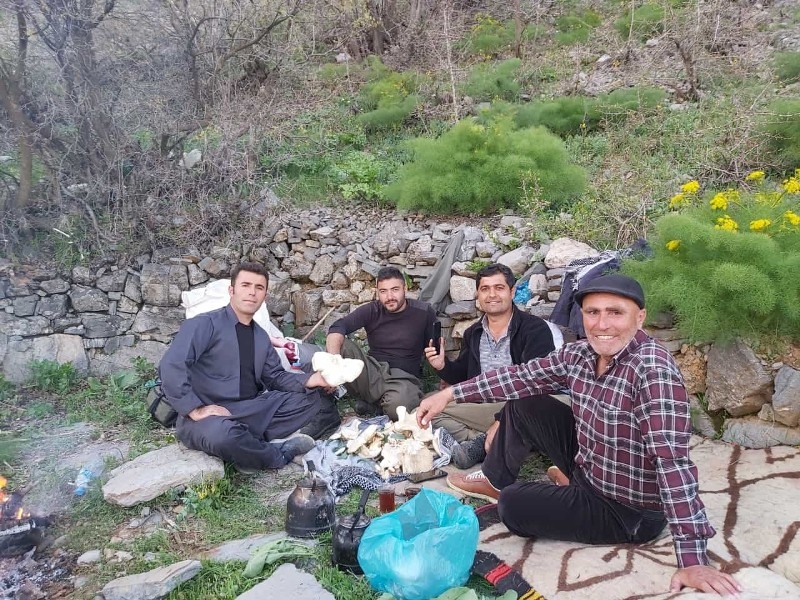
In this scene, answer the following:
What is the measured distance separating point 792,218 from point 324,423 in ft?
11.2

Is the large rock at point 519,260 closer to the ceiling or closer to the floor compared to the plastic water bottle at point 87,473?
closer to the ceiling

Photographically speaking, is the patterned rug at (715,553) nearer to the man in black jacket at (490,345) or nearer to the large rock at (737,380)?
the large rock at (737,380)

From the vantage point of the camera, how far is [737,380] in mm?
3875

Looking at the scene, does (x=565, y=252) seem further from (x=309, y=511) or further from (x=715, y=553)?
(x=309, y=511)

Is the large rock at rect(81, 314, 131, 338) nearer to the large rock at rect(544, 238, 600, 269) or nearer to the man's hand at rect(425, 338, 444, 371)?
the man's hand at rect(425, 338, 444, 371)

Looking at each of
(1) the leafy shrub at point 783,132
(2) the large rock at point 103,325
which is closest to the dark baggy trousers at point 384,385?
(2) the large rock at point 103,325

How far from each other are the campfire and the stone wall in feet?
9.31

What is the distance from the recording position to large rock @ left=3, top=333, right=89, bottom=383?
5.86 meters

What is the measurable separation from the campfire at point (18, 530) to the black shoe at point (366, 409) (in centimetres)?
227

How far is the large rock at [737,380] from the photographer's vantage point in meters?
3.81

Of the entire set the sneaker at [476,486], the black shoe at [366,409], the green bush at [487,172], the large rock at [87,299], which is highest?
the green bush at [487,172]

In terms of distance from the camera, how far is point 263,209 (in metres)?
6.78

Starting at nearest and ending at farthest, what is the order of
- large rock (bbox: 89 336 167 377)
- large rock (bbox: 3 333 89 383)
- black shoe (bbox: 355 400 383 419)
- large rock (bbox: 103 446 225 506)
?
large rock (bbox: 103 446 225 506) < black shoe (bbox: 355 400 383 419) < large rock (bbox: 3 333 89 383) < large rock (bbox: 89 336 167 377)

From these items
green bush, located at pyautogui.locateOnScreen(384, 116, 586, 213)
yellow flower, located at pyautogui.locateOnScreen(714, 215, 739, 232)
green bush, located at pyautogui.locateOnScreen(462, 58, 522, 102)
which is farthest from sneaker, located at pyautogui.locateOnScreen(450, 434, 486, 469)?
green bush, located at pyautogui.locateOnScreen(462, 58, 522, 102)
